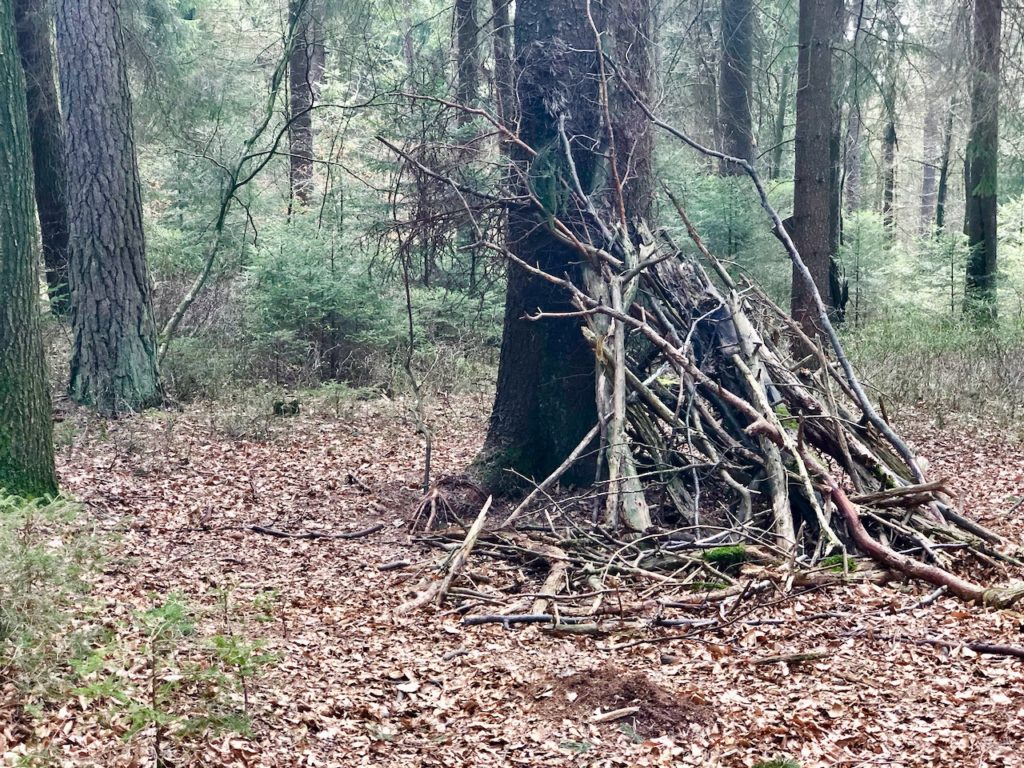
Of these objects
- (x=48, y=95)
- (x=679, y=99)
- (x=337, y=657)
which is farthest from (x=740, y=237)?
(x=337, y=657)

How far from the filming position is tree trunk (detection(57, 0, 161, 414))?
33.1ft

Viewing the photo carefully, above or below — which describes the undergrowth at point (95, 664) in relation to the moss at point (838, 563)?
above

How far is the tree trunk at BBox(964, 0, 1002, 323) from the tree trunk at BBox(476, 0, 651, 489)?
7.16 m

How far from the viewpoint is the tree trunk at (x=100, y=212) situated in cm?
1008

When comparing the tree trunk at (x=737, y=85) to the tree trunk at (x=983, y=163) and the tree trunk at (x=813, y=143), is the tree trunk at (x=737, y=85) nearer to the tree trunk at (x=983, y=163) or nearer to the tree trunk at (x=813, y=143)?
the tree trunk at (x=813, y=143)

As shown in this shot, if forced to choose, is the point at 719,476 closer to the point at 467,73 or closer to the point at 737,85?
the point at 467,73

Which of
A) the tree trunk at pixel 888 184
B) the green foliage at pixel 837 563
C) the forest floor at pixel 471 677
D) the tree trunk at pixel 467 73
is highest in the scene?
the tree trunk at pixel 888 184

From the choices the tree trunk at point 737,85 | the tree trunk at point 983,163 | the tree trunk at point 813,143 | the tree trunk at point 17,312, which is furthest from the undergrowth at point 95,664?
the tree trunk at point 983,163

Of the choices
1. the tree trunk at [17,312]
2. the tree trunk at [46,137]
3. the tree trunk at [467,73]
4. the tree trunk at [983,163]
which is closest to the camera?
the tree trunk at [17,312]

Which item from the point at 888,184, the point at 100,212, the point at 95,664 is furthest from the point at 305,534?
the point at 888,184

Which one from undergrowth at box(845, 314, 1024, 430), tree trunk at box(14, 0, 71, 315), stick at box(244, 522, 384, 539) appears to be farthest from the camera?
tree trunk at box(14, 0, 71, 315)

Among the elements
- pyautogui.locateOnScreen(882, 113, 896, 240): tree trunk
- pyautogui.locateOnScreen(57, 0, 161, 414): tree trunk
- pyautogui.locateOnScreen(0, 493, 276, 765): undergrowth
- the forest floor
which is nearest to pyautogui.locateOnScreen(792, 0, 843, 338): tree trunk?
the forest floor

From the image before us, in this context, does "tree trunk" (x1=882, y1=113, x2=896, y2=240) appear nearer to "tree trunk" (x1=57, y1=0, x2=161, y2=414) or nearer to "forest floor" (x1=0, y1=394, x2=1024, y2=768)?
"tree trunk" (x1=57, y1=0, x2=161, y2=414)

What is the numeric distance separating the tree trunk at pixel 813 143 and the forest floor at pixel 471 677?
5457 mm
